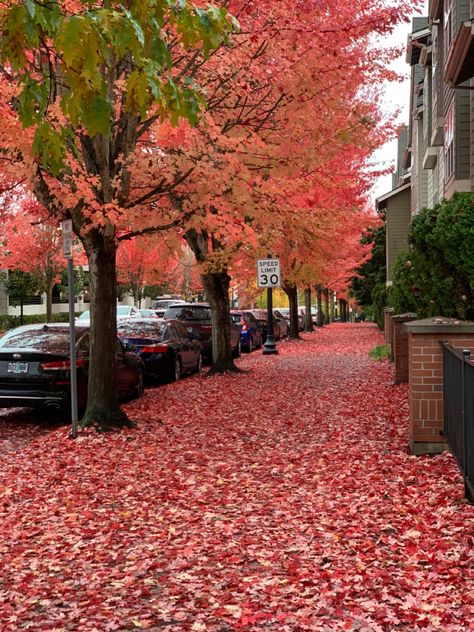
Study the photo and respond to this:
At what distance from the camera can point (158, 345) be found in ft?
57.3

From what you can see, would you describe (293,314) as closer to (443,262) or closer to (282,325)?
(282,325)

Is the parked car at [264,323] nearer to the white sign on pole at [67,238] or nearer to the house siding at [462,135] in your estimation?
the house siding at [462,135]

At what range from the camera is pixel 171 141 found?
12023 mm

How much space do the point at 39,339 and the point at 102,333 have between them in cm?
175

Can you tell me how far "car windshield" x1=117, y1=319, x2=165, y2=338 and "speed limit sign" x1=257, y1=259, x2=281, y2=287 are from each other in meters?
6.51

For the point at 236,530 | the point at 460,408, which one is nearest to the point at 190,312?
the point at 460,408

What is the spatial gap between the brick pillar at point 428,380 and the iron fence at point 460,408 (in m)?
0.27

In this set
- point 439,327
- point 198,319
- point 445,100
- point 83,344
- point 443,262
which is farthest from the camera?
point 198,319

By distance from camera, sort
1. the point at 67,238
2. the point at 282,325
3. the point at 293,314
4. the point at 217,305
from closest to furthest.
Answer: the point at 67,238, the point at 217,305, the point at 293,314, the point at 282,325

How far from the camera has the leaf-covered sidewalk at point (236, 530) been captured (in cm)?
473

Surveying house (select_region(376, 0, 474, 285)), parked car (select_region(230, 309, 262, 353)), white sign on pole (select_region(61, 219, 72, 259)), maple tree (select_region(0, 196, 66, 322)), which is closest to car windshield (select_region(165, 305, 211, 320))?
parked car (select_region(230, 309, 262, 353))

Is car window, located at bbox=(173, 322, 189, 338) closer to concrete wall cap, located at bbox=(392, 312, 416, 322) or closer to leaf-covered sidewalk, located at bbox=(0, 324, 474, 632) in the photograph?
concrete wall cap, located at bbox=(392, 312, 416, 322)

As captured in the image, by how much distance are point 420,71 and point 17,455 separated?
22.8 m

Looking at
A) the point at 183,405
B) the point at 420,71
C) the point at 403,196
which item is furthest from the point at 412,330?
the point at 403,196
